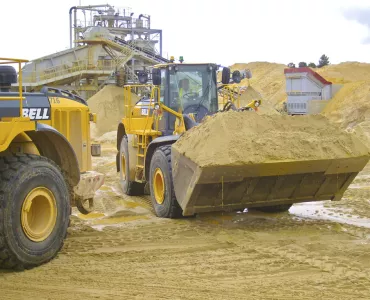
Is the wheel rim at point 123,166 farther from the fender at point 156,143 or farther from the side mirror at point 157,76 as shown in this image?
the side mirror at point 157,76

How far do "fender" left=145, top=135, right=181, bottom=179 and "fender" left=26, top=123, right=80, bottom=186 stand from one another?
230 centimetres

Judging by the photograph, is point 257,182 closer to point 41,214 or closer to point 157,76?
point 157,76

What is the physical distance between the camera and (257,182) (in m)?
7.35

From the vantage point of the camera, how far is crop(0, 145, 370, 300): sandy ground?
4930 millimetres

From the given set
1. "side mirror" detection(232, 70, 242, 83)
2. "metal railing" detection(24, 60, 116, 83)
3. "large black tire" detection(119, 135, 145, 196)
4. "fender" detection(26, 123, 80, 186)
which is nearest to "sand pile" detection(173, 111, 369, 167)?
"fender" detection(26, 123, 80, 186)

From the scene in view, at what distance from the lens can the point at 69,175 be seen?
21.7 feet

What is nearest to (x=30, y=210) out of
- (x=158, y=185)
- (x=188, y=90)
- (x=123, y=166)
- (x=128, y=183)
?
(x=158, y=185)

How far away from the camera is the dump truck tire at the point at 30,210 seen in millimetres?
5289

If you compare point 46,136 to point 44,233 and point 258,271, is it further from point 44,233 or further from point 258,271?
point 258,271

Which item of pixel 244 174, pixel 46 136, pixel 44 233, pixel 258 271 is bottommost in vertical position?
pixel 258 271

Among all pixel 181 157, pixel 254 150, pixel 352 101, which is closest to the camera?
pixel 254 150

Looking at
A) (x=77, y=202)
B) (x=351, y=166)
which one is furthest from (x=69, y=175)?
→ (x=351, y=166)

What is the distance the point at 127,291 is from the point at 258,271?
137 centimetres

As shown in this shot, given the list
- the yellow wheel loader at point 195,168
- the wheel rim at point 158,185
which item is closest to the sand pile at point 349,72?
the yellow wheel loader at point 195,168
